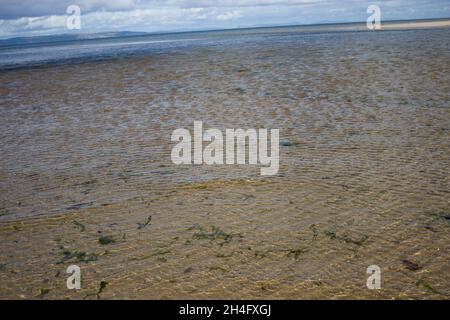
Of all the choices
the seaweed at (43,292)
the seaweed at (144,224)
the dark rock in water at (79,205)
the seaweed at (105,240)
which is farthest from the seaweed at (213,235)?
A: the dark rock in water at (79,205)

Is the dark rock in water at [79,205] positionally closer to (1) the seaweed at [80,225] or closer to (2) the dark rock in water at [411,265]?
(1) the seaweed at [80,225]

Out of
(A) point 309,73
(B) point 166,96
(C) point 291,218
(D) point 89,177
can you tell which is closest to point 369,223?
(C) point 291,218

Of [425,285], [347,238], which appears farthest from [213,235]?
[425,285]

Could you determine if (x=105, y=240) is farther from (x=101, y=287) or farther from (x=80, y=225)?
(x=101, y=287)

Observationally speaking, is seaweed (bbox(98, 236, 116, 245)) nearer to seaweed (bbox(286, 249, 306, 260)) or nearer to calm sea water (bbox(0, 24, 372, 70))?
seaweed (bbox(286, 249, 306, 260))

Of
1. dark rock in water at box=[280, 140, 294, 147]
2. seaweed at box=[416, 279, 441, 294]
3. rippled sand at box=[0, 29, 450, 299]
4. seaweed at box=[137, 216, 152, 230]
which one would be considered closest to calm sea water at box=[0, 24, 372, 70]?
rippled sand at box=[0, 29, 450, 299]
